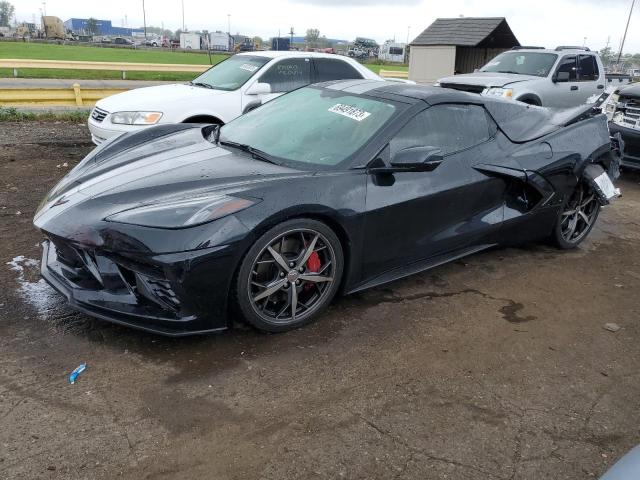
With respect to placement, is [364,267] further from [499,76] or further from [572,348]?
[499,76]

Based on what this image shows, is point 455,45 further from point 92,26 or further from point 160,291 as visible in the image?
point 92,26

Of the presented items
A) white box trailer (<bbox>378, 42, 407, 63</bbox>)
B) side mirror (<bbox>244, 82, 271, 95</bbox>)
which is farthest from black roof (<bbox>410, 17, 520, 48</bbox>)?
white box trailer (<bbox>378, 42, 407, 63</bbox>)

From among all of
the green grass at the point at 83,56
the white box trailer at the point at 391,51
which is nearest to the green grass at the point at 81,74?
the green grass at the point at 83,56

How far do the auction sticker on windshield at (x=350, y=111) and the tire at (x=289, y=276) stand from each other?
95 centimetres

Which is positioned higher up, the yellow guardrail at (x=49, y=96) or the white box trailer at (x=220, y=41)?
the white box trailer at (x=220, y=41)

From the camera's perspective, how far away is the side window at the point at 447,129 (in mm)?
3681

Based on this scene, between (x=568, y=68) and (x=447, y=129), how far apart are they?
802 centimetres

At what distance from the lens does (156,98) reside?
7152 mm

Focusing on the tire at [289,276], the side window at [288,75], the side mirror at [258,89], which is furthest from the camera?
the side window at [288,75]

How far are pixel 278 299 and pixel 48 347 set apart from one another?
4.23ft

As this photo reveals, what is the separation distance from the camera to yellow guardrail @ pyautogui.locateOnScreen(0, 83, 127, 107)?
10344mm

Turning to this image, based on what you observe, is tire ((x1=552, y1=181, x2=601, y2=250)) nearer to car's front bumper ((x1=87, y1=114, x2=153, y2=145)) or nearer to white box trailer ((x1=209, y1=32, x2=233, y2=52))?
car's front bumper ((x1=87, y1=114, x2=153, y2=145))

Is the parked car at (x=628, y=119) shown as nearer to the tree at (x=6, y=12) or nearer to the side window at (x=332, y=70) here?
the side window at (x=332, y=70)

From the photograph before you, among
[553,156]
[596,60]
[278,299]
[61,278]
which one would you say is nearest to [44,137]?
[61,278]
